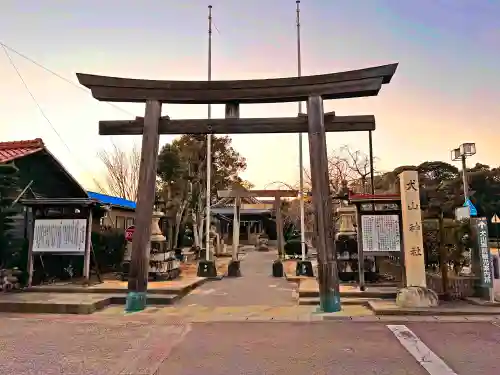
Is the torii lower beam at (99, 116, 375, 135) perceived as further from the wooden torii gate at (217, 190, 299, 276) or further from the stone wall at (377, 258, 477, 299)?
the wooden torii gate at (217, 190, 299, 276)

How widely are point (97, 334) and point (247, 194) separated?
13.1m

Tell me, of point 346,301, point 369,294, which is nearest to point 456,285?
point 369,294

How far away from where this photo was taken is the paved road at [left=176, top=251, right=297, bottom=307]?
36.4 feet

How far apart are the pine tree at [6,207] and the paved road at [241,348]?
170 inches

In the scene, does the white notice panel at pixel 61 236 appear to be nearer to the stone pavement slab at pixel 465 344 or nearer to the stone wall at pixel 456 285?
the stone pavement slab at pixel 465 344

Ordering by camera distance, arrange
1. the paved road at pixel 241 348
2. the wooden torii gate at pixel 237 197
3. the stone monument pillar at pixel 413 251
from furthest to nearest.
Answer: the wooden torii gate at pixel 237 197 < the stone monument pillar at pixel 413 251 < the paved road at pixel 241 348

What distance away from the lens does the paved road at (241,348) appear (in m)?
5.31

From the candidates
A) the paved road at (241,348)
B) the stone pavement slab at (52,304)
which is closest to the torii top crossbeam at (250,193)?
the stone pavement slab at (52,304)

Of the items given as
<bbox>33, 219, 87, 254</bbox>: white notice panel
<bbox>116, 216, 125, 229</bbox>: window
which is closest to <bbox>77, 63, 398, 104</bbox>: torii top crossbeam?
<bbox>33, 219, 87, 254</bbox>: white notice panel

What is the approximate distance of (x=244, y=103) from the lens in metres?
10.4

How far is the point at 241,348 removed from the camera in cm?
628

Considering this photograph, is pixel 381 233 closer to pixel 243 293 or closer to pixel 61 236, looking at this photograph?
pixel 243 293

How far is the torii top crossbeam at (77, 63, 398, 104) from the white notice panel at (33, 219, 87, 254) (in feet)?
13.2

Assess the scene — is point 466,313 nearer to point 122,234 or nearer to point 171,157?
point 122,234
